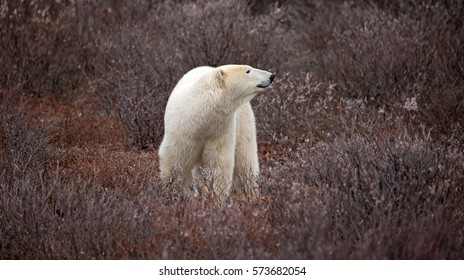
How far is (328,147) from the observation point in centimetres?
470

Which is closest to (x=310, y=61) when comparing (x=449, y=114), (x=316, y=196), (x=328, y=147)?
(x=449, y=114)

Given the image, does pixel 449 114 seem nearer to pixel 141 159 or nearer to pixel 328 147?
pixel 328 147

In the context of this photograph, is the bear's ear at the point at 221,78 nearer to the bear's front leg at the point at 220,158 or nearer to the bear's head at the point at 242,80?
the bear's head at the point at 242,80

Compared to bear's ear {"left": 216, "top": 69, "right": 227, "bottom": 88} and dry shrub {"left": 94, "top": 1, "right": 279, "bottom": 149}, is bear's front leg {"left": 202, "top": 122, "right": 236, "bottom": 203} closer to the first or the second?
bear's ear {"left": 216, "top": 69, "right": 227, "bottom": 88}

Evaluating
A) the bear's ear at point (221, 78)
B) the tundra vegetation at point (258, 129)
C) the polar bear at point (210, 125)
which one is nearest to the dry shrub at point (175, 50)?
the tundra vegetation at point (258, 129)

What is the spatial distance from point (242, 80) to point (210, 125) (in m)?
0.38

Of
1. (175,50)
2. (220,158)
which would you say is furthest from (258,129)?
(220,158)

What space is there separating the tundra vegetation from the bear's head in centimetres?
57

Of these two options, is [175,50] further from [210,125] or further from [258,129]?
[210,125]

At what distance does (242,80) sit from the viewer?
185 inches

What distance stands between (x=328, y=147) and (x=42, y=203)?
1950 mm

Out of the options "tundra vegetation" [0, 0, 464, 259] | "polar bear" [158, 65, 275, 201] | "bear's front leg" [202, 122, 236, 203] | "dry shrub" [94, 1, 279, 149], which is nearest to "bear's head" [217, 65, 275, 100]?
"polar bear" [158, 65, 275, 201]

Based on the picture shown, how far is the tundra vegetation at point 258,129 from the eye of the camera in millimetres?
3635

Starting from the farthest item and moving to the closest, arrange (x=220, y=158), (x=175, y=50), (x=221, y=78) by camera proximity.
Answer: (x=175, y=50)
(x=220, y=158)
(x=221, y=78)
